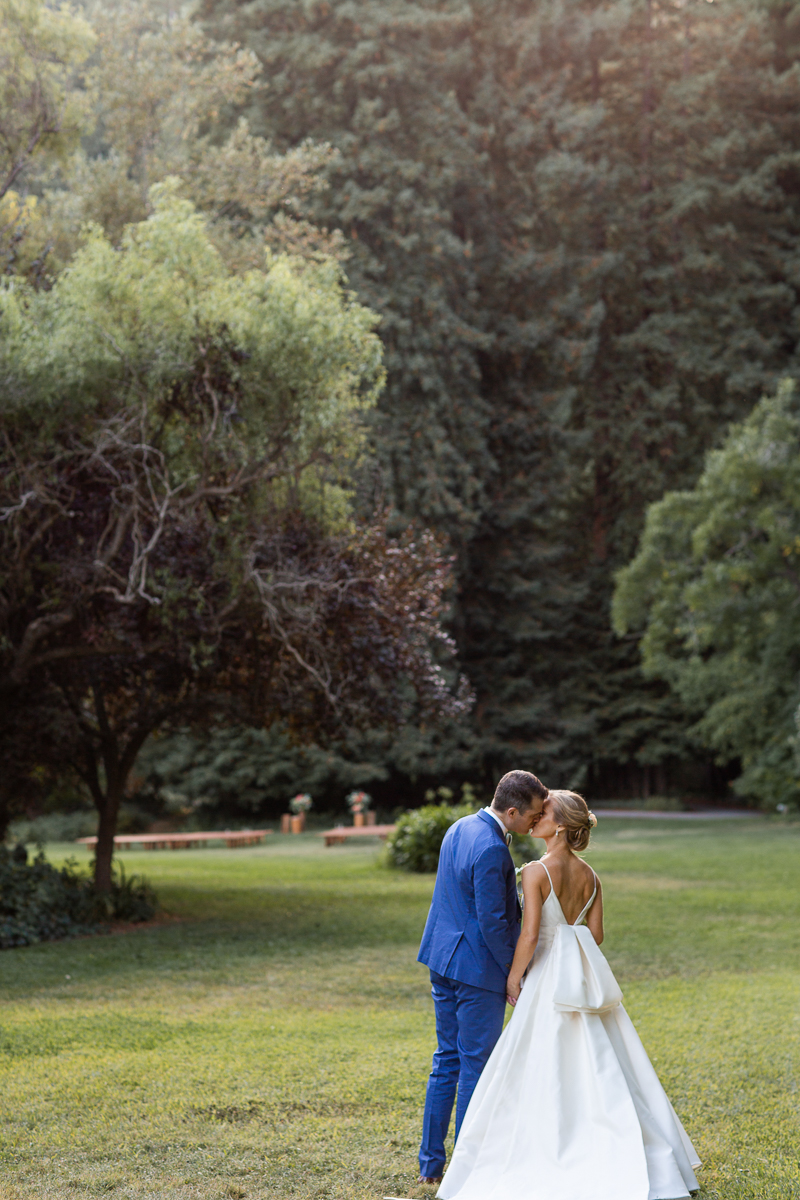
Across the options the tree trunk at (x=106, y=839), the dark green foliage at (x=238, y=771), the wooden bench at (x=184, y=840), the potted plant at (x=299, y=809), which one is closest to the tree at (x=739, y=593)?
the dark green foliage at (x=238, y=771)

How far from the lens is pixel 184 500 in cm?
1184

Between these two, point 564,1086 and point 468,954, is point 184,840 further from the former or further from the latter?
point 564,1086

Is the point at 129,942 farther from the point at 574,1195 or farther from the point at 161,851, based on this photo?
the point at 161,851

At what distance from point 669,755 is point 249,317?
98.7ft

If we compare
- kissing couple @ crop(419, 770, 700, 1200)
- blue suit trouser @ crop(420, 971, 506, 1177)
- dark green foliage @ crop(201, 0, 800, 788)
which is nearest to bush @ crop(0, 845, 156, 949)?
blue suit trouser @ crop(420, 971, 506, 1177)

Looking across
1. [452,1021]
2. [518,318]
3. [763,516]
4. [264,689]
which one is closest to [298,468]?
[264,689]

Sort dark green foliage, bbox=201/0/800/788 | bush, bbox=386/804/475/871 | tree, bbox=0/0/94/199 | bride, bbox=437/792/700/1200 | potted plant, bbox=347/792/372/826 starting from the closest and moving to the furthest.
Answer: bride, bbox=437/792/700/1200, tree, bbox=0/0/94/199, bush, bbox=386/804/475/871, potted plant, bbox=347/792/372/826, dark green foliage, bbox=201/0/800/788

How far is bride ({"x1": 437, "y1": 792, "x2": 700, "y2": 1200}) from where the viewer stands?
15.4ft

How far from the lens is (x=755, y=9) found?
1443 inches

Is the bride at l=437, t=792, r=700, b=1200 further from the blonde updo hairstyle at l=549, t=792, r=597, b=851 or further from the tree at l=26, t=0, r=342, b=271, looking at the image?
the tree at l=26, t=0, r=342, b=271

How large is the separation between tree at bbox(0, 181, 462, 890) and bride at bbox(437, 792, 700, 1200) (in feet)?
21.5

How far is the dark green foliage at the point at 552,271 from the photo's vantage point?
102 ft

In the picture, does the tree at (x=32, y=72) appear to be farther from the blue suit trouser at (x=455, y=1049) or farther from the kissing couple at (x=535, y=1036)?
the blue suit trouser at (x=455, y=1049)

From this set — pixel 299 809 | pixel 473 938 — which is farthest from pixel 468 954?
pixel 299 809
